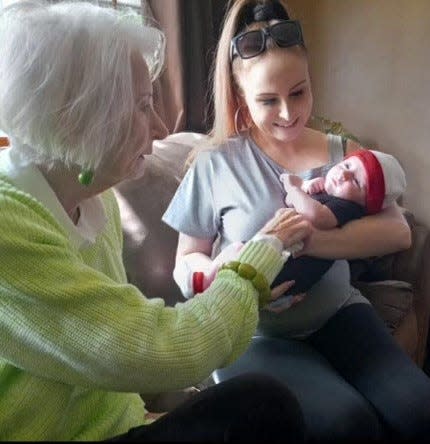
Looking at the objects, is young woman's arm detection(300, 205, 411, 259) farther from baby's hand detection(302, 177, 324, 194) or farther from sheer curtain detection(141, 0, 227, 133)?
sheer curtain detection(141, 0, 227, 133)

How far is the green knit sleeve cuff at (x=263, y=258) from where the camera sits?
1007 mm

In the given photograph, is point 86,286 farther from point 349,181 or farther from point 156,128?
point 349,181

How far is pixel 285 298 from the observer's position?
1.28 metres

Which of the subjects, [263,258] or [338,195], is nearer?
[263,258]

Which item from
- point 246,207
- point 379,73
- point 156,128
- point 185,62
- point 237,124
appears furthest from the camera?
point 379,73

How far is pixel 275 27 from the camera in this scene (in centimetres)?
134

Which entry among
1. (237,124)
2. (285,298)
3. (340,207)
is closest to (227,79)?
(237,124)

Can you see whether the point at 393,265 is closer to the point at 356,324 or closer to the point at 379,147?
the point at 356,324

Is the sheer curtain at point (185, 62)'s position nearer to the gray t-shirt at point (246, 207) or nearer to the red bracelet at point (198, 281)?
the gray t-shirt at point (246, 207)

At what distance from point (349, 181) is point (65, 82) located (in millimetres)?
667

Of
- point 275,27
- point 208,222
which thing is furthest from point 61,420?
point 275,27

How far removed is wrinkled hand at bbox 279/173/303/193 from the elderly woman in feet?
0.99

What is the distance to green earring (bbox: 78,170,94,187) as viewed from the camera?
0.97 m

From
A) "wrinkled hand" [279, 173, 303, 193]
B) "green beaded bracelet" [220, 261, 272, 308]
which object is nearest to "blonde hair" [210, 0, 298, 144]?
"wrinkled hand" [279, 173, 303, 193]
